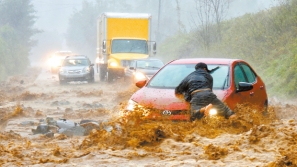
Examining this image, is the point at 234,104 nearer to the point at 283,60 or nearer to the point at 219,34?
the point at 283,60

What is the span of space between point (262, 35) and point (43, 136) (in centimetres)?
2152

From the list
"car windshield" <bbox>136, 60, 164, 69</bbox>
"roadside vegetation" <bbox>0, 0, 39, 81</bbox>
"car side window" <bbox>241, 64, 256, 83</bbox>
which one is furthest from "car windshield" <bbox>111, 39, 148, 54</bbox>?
"car side window" <bbox>241, 64, 256, 83</bbox>

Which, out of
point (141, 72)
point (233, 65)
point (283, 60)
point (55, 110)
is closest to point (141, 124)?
point (233, 65)

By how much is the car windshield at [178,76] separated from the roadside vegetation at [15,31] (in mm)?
33721

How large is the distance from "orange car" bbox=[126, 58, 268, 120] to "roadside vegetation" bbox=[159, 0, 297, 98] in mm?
9645

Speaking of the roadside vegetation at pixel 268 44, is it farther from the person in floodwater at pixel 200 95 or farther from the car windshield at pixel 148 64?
the person in floodwater at pixel 200 95

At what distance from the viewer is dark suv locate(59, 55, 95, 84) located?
101ft

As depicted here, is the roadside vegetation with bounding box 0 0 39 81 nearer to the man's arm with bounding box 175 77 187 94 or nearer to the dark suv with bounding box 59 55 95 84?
the dark suv with bounding box 59 55 95 84

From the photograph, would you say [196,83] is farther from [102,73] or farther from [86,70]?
[102,73]

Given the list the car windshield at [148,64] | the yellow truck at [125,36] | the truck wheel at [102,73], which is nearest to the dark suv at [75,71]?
the truck wheel at [102,73]

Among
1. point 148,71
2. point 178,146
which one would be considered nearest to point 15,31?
point 148,71

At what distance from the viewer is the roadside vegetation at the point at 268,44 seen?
2178 centimetres

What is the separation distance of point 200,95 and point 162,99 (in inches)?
26.6

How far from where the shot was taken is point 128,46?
28938 millimetres
